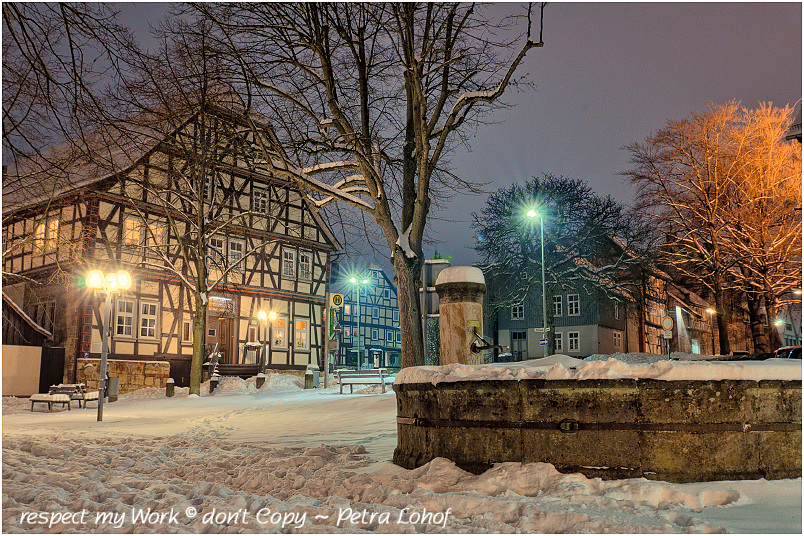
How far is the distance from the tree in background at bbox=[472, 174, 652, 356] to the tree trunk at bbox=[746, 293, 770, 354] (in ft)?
18.1

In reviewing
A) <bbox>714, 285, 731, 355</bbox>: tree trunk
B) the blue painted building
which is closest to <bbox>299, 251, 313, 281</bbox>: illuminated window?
the blue painted building

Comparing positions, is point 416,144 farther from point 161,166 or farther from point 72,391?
point 161,166

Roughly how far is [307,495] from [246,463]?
2386 mm

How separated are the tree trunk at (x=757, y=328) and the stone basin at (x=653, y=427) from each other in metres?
24.4

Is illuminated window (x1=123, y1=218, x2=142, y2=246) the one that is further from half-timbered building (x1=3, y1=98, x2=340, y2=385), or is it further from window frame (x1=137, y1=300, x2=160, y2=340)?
window frame (x1=137, y1=300, x2=160, y2=340)

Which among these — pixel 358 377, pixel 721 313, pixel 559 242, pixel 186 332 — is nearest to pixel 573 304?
pixel 559 242

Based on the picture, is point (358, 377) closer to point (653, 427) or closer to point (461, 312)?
Result: point (461, 312)

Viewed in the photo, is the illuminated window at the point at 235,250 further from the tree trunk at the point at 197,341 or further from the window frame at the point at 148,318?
the tree trunk at the point at 197,341

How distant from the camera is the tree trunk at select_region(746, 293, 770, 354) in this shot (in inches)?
1061

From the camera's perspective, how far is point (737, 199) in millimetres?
25969

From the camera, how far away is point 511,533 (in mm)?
4082

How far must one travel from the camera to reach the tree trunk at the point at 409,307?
11.7 meters

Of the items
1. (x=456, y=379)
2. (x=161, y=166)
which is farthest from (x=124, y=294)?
(x=456, y=379)

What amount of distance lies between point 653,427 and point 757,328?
25.4m
